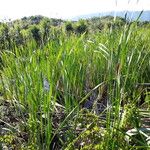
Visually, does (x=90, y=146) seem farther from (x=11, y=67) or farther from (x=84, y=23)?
(x=84, y=23)

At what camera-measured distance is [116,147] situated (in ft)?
5.84

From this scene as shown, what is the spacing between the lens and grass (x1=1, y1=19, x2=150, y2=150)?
1.85 m

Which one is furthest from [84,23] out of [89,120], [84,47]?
[89,120]

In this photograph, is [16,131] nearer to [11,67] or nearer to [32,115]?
[32,115]

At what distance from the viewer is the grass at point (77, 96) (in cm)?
185

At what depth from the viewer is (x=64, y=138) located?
88.5 inches

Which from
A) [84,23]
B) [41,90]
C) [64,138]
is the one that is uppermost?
[41,90]

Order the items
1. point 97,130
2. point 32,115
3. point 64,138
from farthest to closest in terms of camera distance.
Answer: point 64,138 → point 32,115 → point 97,130

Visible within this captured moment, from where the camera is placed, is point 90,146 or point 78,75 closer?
point 90,146

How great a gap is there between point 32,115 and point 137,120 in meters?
0.58

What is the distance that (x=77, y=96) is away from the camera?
2.57 m

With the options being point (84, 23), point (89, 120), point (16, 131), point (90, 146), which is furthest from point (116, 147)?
point (84, 23)

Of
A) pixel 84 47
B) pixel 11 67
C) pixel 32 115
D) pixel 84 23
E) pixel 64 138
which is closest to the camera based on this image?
pixel 32 115

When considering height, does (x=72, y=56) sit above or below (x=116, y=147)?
above
